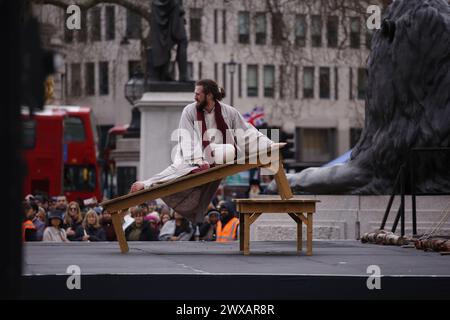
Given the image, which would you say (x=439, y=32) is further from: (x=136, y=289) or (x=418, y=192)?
(x=136, y=289)

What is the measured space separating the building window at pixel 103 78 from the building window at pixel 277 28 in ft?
109

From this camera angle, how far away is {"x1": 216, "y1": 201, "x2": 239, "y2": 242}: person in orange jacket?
1802 cm

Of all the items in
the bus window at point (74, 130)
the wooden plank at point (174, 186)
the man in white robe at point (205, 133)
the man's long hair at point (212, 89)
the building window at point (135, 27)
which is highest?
the building window at point (135, 27)

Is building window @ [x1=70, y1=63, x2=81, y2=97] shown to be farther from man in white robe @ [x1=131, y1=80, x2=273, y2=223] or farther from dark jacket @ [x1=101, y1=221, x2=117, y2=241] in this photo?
man in white robe @ [x1=131, y1=80, x2=273, y2=223]

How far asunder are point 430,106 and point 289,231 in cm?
254

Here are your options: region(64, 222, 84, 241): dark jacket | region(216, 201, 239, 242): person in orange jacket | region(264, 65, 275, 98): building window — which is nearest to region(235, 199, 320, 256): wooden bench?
region(216, 201, 239, 242): person in orange jacket

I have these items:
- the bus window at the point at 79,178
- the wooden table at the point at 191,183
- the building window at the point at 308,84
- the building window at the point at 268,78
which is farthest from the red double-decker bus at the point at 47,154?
the building window at the point at 268,78

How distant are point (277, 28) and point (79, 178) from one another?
1057 cm

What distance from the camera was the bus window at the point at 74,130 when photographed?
4372 cm

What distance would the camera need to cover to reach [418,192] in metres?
15.8

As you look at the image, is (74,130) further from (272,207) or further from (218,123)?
(272,207)

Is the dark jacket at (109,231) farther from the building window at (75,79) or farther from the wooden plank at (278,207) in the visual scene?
the building window at (75,79)

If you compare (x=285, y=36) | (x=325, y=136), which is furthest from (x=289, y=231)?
(x=325, y=136)

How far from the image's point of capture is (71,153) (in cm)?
4412
